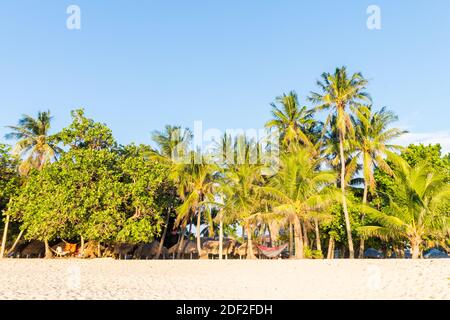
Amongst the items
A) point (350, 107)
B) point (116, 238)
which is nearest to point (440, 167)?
point (350, 107)

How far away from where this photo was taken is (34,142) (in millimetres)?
26328

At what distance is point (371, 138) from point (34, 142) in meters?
23.3

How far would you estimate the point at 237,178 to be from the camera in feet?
76.1

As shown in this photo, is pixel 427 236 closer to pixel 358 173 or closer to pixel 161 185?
pixel 358 173

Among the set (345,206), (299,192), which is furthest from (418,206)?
(299,192)

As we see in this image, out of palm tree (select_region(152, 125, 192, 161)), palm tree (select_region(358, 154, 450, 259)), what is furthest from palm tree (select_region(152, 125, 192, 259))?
palm tree (select_region(358, 154, 450, 259))

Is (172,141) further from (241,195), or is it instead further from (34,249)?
(34,249)

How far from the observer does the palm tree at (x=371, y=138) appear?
23.5 metres

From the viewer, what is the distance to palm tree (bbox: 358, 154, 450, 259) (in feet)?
58.6

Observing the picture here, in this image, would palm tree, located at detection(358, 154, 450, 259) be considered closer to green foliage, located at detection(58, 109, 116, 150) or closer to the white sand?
the white sand

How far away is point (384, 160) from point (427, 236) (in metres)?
5.47

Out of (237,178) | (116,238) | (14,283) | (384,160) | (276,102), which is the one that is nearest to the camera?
(14,283)

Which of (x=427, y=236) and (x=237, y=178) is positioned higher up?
(x=237, y=178)

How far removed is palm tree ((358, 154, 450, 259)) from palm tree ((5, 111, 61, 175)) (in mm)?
21415
